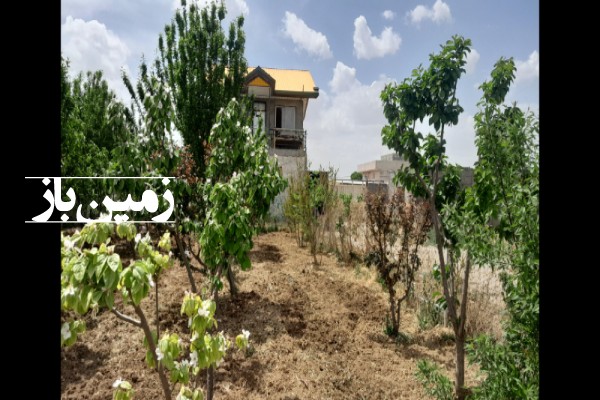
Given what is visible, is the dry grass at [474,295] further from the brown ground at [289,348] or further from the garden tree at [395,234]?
the garden tree at [395,234]

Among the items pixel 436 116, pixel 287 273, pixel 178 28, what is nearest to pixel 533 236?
pixel 436 116

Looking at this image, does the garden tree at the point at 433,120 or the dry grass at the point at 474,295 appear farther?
the dry grass at the point at 474,295

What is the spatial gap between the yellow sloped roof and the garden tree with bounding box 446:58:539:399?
46.8 ft

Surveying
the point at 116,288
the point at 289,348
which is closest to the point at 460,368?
the point at 289,348

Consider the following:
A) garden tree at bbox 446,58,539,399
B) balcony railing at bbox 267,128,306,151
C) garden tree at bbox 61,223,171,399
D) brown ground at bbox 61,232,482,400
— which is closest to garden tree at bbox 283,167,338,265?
brown ground at bbox 61,232,482,400

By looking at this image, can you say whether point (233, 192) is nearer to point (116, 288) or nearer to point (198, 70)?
point (116, 288)

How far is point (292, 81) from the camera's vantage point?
649 inches

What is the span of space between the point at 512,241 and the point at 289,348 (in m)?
2.65

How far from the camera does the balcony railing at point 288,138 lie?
615 inches

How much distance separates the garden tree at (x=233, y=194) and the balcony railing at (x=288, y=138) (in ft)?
39.5

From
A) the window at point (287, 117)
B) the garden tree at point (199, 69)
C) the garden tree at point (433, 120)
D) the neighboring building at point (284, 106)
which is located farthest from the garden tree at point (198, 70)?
the window at point (287, 117)

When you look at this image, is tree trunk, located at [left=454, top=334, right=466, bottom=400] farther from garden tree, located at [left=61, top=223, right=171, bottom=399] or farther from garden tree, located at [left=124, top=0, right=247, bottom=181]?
garden tree, located at [left=124, top=0, right=247, bottom=181]
